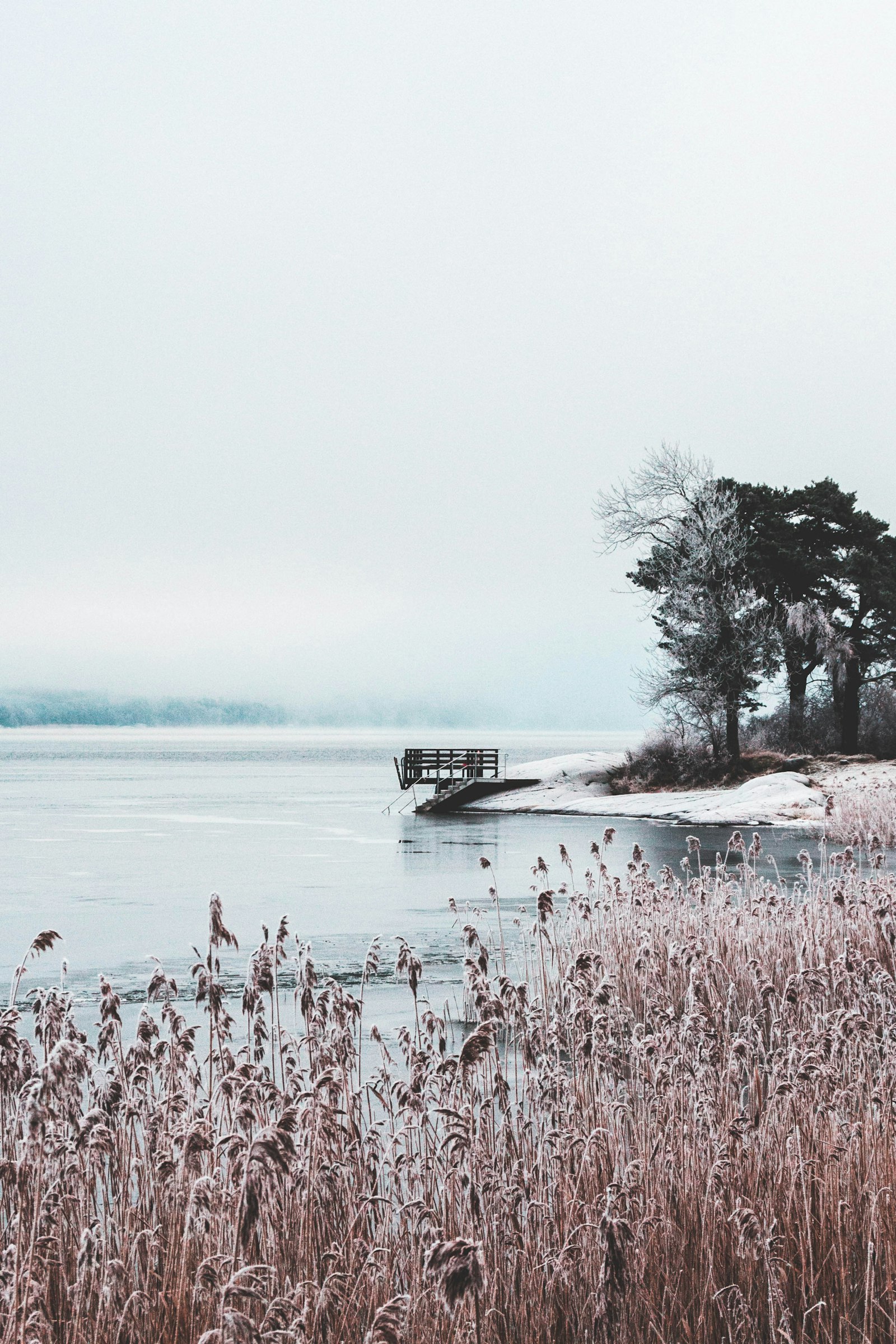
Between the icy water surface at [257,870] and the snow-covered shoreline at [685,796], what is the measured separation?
44.0 inches

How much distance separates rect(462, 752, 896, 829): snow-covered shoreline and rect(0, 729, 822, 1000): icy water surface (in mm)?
1118

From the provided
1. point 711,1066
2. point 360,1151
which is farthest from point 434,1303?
point 711,1066

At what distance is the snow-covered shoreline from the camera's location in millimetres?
32469

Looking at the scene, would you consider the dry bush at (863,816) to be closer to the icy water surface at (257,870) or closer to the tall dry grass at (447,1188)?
the icy water surface at (257,870)

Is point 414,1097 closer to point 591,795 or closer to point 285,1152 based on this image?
point 285,1152

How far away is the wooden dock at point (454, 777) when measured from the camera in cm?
4234

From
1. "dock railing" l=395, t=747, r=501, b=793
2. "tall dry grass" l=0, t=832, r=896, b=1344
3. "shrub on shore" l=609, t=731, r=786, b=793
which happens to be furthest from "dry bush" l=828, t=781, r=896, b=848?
"dock railing" l=395, t=747, r=501, b=793

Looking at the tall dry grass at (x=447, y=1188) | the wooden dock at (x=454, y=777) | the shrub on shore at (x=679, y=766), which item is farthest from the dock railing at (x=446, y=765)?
the tall dry grass at (x=447, y=1188)

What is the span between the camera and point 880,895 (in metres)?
9.06

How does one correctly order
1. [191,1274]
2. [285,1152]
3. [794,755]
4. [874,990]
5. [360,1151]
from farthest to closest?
[794,755]
[874,990]
[360,1151]
[191,1274]
[285,1152]

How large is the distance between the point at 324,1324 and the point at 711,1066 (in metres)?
2.44

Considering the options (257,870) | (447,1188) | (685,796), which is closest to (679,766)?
(685,796)

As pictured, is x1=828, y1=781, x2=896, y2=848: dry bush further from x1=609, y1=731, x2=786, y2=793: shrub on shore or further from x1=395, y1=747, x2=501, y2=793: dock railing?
x1=395, y1=747, x2=501, y2=793: dock railing

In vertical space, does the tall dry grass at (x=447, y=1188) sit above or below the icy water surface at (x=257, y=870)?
above
